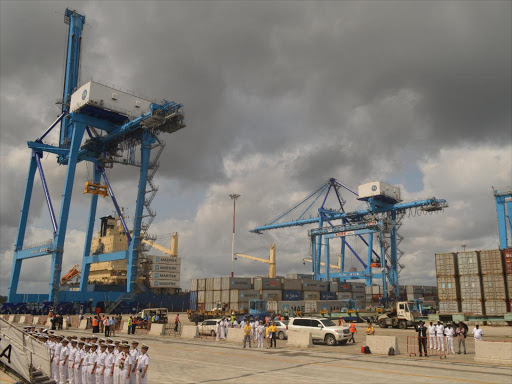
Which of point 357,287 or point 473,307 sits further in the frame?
point 357,287

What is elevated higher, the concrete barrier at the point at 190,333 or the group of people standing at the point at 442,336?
the group of people standing at the point at 442,336

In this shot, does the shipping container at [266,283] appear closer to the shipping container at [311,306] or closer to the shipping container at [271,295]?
the shipping container at [271,295]

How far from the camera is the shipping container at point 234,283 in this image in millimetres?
67062

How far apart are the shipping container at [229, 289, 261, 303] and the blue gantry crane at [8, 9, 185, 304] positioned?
16.2 meters

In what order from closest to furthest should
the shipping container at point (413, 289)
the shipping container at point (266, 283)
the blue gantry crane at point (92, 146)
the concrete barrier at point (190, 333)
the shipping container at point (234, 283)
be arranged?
the concrete barrier at point (190, 333) < the blue gantry crane at point (92, 146) < the shipping container at point (234, 283) < the shipping container at point (266, 283) < the shipping container at point (413, 289)

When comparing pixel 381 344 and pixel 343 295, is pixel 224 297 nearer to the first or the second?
pixel 343 295

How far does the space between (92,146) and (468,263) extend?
162 feet

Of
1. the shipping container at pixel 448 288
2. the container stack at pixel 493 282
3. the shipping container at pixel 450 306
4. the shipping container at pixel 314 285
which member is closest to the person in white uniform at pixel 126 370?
the container stack at pixel 493 282

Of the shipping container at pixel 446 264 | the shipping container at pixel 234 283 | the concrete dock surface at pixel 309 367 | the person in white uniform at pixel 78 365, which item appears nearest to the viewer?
the person in white uniform at pixel 78 365

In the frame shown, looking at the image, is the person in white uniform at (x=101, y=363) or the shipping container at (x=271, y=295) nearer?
the person in white uniform at (x=101, y=363)

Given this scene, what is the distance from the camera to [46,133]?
59.5 metres

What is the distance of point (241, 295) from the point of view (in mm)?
66000

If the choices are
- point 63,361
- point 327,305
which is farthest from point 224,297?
point 63,361

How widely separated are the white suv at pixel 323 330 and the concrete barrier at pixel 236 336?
316 cm
